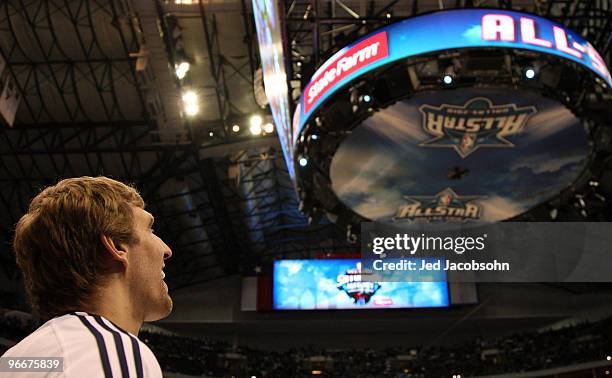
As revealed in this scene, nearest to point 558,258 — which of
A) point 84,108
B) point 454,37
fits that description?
point 454,37

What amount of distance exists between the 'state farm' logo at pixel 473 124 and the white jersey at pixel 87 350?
7.65m

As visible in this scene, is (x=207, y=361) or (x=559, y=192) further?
(x=207, y=361)

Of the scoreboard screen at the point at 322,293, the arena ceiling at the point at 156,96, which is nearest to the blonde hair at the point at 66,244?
the arena ceiling at the point at 156,96

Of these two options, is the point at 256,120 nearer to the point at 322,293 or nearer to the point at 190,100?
the point at 190,100

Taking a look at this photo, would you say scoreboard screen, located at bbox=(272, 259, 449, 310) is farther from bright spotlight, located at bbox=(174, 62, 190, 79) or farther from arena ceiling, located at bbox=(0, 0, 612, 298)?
bright spotlight, located at bbox=(174, 62, 190, 79)

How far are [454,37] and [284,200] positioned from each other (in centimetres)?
1790

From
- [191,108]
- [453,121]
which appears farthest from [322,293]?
[453,121]

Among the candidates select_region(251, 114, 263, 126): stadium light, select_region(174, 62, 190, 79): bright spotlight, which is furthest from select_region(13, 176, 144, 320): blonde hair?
select_region(251, 114, 263, 126): stadium light

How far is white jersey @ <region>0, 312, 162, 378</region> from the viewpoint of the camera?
1.01 m

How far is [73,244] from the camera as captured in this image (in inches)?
49.7

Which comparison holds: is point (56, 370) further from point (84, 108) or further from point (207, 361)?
point (207, 361)

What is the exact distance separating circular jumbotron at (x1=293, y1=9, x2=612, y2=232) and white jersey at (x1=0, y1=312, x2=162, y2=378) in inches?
264

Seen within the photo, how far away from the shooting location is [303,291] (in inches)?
1025

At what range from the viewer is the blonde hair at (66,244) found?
1.26 m
